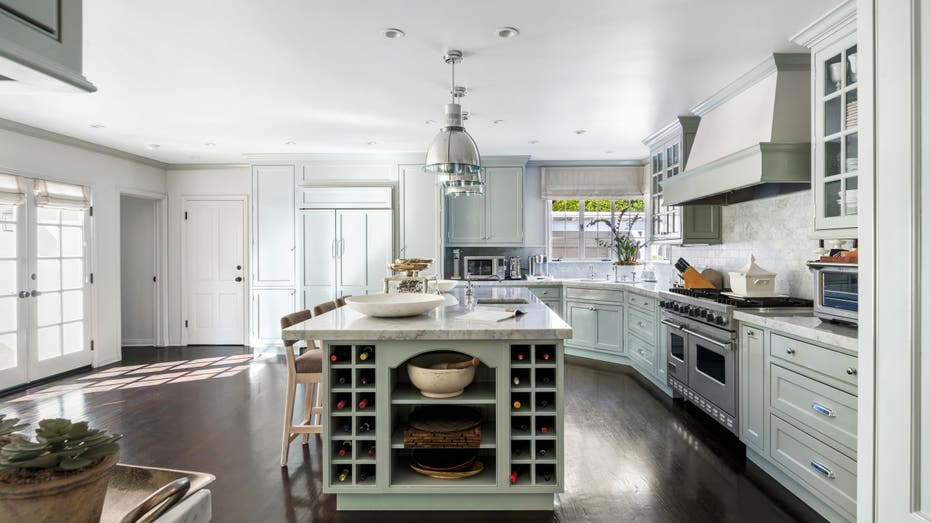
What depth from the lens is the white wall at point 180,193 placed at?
6293 mm

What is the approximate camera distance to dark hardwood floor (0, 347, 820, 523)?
7.57ft

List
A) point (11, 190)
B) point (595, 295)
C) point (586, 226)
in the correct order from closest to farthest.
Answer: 1. point (11, 190)
2. point (595, 295)
3. point (586, 226)

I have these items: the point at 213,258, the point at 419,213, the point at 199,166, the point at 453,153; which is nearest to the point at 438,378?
the point at 453,153

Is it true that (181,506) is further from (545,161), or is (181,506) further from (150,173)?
(150,173)

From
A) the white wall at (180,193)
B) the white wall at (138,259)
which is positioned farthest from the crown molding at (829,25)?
the white wall at (138,259)

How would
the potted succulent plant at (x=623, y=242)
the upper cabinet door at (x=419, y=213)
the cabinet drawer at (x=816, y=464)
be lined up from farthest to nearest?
the potted succulent plant at (x=623, y=242), the upper cabinet door at (x=419, y=213), the cabinet drawer at (x=816, y=464)

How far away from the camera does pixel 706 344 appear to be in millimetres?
3277

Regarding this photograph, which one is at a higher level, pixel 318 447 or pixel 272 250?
pixel 272 250

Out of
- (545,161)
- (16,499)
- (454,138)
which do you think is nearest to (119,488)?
(16,499)

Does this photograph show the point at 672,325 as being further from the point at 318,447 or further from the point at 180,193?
the point at 180,193

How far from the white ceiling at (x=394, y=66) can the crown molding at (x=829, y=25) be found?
0.05 m

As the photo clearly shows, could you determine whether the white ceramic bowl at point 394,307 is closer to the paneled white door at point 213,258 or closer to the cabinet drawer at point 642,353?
the cabinet drawer at point 642,353

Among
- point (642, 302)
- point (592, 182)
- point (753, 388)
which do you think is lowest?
point (753, 388)

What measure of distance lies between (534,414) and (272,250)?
4684 mm
